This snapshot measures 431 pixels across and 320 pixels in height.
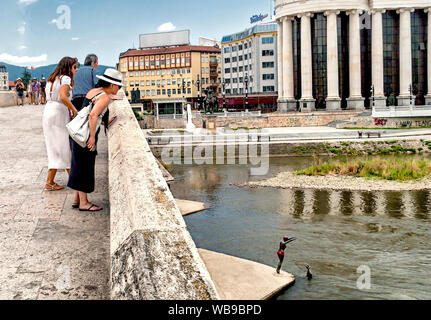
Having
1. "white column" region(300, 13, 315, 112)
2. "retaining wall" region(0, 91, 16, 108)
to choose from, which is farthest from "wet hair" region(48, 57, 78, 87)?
"white column" region(300, 13, 315, 112)

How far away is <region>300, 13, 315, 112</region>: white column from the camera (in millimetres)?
68938

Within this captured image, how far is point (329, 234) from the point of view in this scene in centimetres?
1516

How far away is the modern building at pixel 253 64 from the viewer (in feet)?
314

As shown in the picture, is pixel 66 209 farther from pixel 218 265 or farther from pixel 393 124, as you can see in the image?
pixel 393 124

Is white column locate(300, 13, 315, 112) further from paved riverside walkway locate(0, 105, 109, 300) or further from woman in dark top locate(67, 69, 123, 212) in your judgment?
woman in dark top locate(67, 69, 123, 212)

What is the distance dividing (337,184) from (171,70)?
10193 centimetres

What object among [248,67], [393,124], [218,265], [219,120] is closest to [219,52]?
[248,67]

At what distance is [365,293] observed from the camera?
10.2 metres

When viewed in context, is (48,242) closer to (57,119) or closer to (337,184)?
(57,119)

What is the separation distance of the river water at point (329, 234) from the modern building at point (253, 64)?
71.6m

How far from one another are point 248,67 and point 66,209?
110m

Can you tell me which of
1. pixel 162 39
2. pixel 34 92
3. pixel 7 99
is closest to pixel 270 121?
pixel 34 92

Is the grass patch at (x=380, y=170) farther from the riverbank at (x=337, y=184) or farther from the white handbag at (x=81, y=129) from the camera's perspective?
the white handbag at (x=81, y=129)
